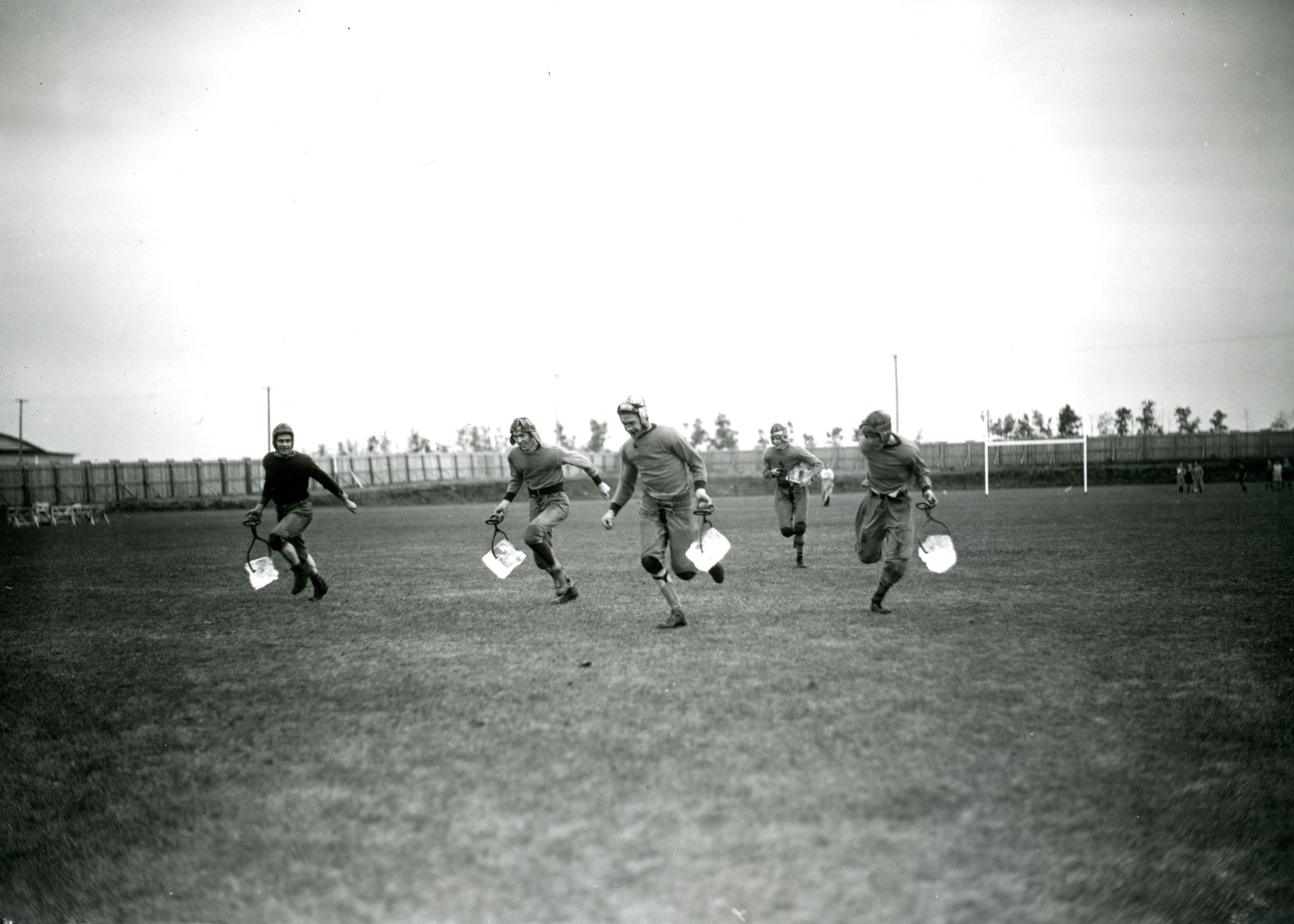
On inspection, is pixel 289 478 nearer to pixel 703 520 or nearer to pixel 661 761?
pixel 703 520

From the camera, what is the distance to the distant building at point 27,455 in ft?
118

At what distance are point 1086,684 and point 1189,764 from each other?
1685 mm

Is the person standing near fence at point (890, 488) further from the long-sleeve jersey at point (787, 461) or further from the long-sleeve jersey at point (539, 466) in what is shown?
the long-sleeve jersey at point (787, 461)

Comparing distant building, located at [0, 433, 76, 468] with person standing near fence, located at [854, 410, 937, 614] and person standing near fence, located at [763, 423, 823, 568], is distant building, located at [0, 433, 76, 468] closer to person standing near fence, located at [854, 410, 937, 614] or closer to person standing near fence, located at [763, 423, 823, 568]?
person standing near fence, located at [763, 423, 823, 568]

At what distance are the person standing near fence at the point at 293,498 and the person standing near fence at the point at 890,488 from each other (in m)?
6.06

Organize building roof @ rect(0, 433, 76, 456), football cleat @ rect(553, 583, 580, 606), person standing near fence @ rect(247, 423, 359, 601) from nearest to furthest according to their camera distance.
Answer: football cleat @ rect(553, 583, 580, 606)
person standing near fence @ rect(247, 423, 359, 601)
building roof @ rect(0, 433, 76, 456)

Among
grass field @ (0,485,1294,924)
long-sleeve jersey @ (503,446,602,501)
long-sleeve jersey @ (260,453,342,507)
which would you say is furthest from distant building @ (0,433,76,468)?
grass field @ (0,485,1294,924)

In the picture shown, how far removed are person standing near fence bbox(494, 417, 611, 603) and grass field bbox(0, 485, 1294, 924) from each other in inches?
32.3

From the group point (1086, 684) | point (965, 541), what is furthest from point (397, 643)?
point (965, 541)

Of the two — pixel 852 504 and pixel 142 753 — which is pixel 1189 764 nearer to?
pixel 142 753

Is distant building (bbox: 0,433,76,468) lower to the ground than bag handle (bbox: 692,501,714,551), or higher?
higher

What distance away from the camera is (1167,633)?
8.12 m

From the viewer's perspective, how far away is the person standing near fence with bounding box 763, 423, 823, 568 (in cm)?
1442

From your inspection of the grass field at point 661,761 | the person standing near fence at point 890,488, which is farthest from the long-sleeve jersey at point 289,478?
the person standing near fence at point 890,488
